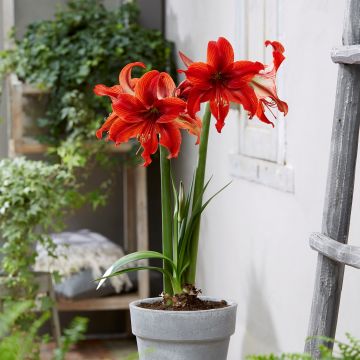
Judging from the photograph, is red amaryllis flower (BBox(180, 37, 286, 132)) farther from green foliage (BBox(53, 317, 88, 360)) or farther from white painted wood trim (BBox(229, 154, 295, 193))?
green foliage (BBox(53, 317, 88, 360))

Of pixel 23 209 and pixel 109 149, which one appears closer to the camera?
pixel 23 209

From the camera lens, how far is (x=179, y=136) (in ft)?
6.10

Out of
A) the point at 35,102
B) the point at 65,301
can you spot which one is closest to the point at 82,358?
the point at 65,301

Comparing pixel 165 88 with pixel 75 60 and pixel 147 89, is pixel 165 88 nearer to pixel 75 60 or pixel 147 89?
pixel 147 89

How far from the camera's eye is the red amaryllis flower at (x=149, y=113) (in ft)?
5.82

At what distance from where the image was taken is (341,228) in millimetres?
1594

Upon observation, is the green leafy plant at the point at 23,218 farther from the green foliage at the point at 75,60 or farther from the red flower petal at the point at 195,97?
the red flower petal at the point at 195,97

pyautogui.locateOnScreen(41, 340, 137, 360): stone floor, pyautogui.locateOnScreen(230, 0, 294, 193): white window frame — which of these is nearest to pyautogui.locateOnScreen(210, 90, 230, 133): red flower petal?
pyautogui.locateOnScreen(230, 0, 294, 193): white window frame

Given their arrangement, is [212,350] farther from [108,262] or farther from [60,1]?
[60,1]

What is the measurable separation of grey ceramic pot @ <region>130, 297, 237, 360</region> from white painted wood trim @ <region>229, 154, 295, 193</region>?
542 millimetres

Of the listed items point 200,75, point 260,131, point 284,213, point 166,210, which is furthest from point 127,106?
point 260,131

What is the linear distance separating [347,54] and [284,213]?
996 millimetres

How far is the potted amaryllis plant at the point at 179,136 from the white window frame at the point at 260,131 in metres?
0.51

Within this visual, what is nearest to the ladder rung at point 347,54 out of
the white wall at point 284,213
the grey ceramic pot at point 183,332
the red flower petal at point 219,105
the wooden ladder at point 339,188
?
the wooden ladder at point 339,188
